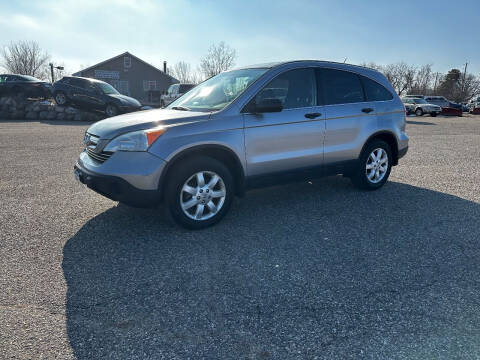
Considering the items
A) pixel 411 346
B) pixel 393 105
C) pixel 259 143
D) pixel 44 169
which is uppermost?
pixel 393 105

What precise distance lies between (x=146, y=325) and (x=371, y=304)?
5.29ft

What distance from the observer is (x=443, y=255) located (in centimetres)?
330

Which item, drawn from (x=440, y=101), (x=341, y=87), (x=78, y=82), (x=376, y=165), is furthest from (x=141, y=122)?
(x=440, y=101)

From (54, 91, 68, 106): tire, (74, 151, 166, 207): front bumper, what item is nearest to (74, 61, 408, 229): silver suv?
(74, 151, 166, 207): front bumper

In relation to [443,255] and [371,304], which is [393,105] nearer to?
[443,255]

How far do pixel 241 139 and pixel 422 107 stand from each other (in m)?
28.9

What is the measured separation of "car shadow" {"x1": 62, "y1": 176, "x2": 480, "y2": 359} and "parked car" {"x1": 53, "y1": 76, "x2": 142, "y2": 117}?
1321cm

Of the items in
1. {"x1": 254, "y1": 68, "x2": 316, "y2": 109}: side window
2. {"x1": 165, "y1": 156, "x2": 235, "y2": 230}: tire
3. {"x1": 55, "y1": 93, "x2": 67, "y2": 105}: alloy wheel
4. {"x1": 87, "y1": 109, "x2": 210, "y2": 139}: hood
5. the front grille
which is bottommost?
{"x1": 165, "y1": 156, "x2": 235, "y2": 230}: tire

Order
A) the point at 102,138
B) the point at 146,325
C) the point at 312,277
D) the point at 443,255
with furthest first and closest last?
the point at 102,138, the point at 443,255, the point at 312,277, the point at 146,325

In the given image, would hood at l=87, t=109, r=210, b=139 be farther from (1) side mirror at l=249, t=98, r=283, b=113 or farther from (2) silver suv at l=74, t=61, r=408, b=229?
(1) side mirror at l=249, t=98, r=283, b=113

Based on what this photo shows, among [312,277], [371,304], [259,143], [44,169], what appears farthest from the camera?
[44,169]

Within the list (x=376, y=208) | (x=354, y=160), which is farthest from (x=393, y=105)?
(x=376, y=208)

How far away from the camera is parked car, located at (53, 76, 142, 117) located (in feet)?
53.9

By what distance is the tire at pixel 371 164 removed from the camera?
5.12 metres
